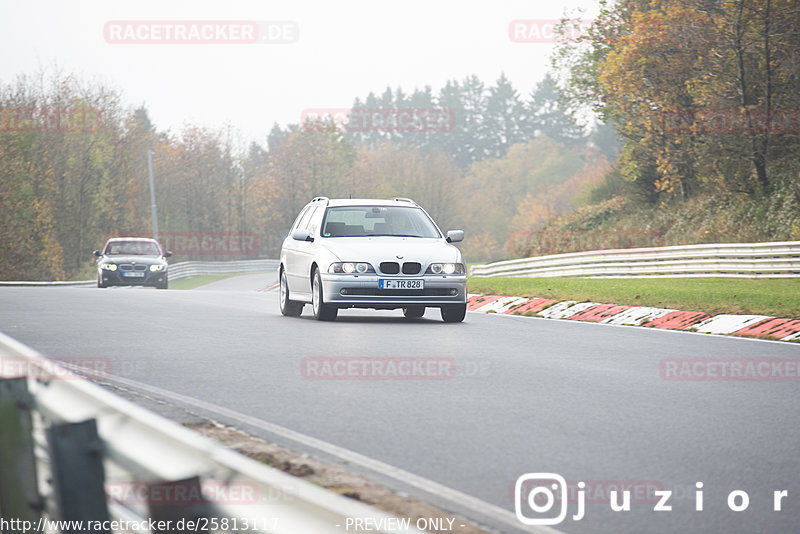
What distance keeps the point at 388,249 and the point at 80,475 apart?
1160 cm

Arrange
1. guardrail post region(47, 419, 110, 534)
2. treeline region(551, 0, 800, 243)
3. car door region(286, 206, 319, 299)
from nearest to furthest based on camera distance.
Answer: guardrail post region(47, 419, 110, 534), car door region(286, 206, 319, 299), treeline region(551, 0, 800, 243)

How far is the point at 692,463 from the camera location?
18.8ft

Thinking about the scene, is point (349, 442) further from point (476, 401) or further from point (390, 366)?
point (390, 366)

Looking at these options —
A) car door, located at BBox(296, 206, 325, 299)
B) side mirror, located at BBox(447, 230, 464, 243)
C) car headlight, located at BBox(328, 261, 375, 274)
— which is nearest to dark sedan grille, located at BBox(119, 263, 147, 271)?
car door, located at BBox(296, 206, 325, 299)

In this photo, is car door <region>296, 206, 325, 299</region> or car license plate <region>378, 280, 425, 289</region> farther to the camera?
car door <region>296, 206, 325, 299</region>

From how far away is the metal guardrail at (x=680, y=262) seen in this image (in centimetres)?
2397

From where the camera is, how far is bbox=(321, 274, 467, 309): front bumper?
1456 centimetres

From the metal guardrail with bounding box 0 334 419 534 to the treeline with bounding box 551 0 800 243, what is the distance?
27.6 meters

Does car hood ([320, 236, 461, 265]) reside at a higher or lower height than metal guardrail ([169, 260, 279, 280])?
higher

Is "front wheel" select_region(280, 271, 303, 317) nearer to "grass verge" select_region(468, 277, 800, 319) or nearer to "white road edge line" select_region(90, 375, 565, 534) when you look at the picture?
"grass verge" select_region(468, 277, 800, 319)

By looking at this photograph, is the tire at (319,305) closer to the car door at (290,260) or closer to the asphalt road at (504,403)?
the asphalt road at (504,403)

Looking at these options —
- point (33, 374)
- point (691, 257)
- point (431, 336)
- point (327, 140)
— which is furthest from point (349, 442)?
point (327, 140)

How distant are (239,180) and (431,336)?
78.4 metres

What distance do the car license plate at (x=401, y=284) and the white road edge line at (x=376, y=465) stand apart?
261 inches
